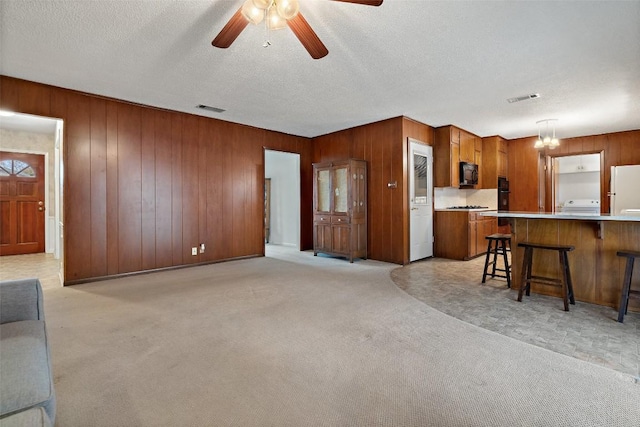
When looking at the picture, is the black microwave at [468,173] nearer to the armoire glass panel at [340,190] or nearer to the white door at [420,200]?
the white door at [420,200]

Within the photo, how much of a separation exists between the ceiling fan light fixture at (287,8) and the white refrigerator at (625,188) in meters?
7.33

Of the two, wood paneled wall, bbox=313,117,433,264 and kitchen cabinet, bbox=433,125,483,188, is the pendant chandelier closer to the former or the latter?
kitchen cabinet, bbox=433,125,483,188

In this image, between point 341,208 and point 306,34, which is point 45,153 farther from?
point 306,34

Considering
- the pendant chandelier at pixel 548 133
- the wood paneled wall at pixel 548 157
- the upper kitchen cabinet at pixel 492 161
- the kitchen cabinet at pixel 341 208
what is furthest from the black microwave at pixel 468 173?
the kitchen cabinet at pixel 341 208

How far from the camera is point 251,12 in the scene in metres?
1.98

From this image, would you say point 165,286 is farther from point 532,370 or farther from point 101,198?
point 532,370

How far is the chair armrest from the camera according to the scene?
162 cm

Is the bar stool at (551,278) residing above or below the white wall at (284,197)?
below

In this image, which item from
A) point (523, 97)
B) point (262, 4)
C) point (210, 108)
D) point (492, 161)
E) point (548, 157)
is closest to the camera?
point (262, 4)

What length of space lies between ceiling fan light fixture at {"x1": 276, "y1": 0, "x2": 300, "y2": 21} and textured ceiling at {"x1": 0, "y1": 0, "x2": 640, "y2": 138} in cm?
49

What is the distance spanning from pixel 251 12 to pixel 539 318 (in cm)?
363

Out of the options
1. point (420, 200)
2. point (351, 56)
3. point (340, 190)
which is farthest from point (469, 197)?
point (351, 56)

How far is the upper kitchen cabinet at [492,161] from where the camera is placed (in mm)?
6969

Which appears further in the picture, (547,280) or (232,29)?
(547,280)
